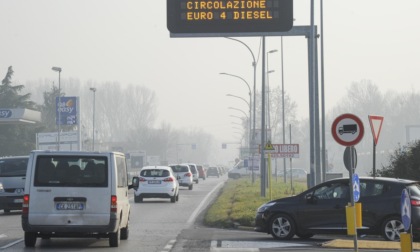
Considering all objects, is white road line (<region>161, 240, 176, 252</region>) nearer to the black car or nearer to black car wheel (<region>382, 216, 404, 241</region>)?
the black car

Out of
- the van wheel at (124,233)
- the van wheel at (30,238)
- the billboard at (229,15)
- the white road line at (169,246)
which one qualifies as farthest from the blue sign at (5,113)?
the van wheel at (30,238)

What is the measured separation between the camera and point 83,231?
1844 centimetres

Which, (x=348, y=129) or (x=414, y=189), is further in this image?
(x=414, y=189)

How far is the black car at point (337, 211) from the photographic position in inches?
811

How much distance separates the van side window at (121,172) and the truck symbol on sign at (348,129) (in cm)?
486

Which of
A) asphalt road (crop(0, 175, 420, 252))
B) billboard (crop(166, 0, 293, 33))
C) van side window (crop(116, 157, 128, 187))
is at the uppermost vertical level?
billboard (crop(166, 0, 293, 33))

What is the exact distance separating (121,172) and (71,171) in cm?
128

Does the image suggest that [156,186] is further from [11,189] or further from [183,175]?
[183,175]

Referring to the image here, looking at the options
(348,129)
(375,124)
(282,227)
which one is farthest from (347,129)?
(282,227)

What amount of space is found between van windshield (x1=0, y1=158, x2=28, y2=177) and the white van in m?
12.3

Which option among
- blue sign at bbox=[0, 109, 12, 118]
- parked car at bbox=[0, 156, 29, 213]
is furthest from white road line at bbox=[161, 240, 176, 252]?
blue sign at bbox=[0, 109, 12, 118]

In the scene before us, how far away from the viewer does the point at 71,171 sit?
61.1 feet

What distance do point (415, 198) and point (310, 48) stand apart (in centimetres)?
899

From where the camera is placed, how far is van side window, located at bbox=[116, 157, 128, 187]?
1914 centimetres
